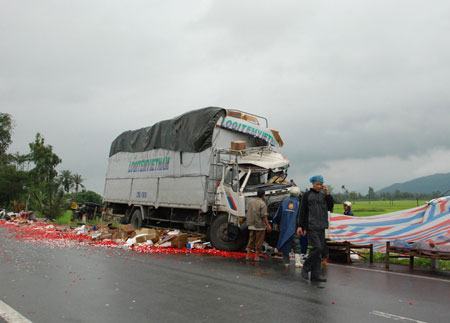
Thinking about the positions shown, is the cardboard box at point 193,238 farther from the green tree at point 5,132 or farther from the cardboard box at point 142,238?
the green tree at point 5,132

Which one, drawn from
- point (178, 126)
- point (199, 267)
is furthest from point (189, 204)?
point (199, 267)

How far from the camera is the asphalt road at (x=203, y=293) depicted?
540cm

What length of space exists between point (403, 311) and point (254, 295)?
6.53 feet

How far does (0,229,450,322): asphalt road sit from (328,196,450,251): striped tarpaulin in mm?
1820

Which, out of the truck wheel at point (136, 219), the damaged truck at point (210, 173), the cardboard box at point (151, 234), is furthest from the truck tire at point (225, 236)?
the truck wheel at point (136, 219)

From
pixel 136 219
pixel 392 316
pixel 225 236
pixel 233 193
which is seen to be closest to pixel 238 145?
pixel 233 193

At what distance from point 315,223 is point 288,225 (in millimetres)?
2745

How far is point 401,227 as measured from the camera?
10.9m

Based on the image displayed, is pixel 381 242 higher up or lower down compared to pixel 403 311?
higher up

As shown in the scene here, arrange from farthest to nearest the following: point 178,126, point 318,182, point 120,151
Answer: point 120,151, point 178,126, point 318,182

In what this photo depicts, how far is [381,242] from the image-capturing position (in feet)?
37.1

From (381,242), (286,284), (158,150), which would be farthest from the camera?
(158,150)

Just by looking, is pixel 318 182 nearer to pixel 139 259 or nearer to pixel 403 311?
pixel 403 311

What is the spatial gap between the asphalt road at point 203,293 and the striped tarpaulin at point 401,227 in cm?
182
